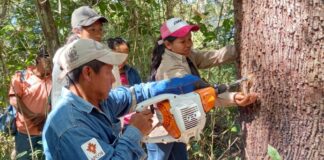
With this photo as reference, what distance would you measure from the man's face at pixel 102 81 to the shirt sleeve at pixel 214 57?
123cm

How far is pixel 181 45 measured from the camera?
9.94 feet

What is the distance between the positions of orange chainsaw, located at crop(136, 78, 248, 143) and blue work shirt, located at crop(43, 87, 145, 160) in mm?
303

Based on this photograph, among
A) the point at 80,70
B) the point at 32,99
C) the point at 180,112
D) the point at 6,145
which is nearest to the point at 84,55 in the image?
the point at 80,70

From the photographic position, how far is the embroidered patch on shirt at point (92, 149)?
176 centimetres

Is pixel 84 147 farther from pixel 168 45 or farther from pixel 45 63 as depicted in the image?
pixel 45 63

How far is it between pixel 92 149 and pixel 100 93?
268 mm

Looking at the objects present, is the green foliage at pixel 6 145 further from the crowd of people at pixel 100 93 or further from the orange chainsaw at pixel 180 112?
the orange chainsaw at pixel 180 112

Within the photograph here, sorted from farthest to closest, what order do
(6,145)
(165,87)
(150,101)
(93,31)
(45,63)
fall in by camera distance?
(6,145) → (45,63) → (93,31) → (165,87) → (150,101)

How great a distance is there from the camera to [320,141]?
214 centimetres

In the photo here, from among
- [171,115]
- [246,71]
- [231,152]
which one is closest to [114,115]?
[171,115]

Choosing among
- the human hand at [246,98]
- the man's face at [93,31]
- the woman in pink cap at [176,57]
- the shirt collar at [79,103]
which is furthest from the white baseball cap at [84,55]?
the man's face at [93,31]

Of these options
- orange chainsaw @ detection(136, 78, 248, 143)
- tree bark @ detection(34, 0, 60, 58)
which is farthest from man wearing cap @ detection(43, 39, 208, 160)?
tree bark @ detection(34, 0, 60, 58)

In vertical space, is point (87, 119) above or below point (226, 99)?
above

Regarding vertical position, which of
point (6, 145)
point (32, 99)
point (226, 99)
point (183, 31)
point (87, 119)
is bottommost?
point (6, 145)
